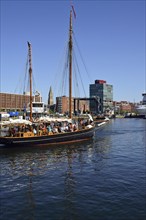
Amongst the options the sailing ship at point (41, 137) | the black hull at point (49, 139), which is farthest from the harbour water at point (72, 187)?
the sailing ship at point (41, 137)

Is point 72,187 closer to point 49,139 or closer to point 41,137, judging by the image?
point 41,137

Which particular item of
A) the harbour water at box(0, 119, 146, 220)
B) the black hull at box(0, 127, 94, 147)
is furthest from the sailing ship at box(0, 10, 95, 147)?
the harbour water at box(0, 119, 146, 220)

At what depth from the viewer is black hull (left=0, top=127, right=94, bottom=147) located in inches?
1528

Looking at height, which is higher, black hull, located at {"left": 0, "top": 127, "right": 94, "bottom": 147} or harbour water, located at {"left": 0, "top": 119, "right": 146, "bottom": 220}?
black hull, located at {"left": 0, "top": 127, "right": 94, "bottom": 147}

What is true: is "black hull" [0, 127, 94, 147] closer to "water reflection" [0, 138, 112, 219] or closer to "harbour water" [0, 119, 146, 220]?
"water reflection" [0, 138, 112, 219]

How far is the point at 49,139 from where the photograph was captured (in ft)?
141

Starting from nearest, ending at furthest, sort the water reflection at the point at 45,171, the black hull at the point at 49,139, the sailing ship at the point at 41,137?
the water reflection at the point at 45,171 < the black hull at the point at 49,139 < the sailing ship at the point at 41,137

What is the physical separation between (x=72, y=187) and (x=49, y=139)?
22.9m

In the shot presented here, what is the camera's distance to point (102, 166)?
27641 mm

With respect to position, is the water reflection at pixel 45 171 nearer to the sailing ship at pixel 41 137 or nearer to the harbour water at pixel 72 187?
the harbour water at pixel 72 187

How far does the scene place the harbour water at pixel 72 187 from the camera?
15680 mm

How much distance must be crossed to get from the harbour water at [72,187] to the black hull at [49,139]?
5.58m

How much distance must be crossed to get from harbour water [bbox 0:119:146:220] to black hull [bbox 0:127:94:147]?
5575 millimetres

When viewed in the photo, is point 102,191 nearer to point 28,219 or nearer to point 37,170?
point 28,219
